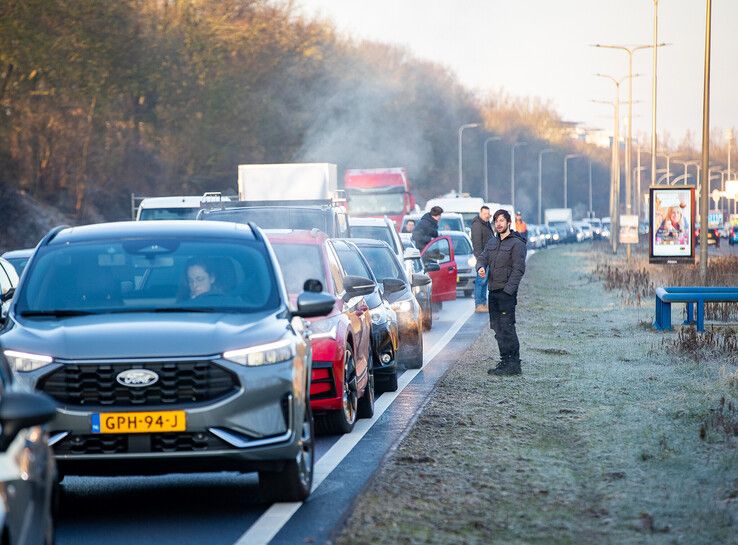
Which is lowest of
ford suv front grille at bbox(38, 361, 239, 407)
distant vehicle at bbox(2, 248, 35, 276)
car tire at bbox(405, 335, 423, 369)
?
car tire at bbox(405, 335, 423, 369)

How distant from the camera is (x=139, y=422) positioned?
8.38 metres

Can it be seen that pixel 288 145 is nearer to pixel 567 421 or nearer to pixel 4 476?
pixel 567 421

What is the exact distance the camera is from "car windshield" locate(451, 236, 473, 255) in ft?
119

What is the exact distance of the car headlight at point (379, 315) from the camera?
50.3ft

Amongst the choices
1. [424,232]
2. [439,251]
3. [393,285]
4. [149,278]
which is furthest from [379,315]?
[439,251]

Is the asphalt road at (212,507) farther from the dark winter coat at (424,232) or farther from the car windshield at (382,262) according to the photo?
the dark winter coat at (424,232)

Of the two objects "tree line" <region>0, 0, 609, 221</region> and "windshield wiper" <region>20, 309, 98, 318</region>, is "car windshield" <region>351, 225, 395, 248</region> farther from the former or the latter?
"tree line" <region>0, 0, 609, 221</region>

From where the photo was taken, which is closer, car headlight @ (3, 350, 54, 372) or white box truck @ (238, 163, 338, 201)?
car headlight @ (3, 350, 54, 372)

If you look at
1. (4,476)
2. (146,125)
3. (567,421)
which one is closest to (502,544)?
(4,476)

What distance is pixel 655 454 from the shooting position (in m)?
11.2

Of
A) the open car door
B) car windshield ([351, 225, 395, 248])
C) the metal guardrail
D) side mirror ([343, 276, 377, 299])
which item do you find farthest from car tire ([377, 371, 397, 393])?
the open car door

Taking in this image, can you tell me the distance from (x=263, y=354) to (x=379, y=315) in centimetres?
686

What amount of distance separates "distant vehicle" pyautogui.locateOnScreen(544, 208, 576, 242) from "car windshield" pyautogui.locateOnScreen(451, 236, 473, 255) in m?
85.3

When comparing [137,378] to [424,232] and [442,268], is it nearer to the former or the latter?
[442,268]
